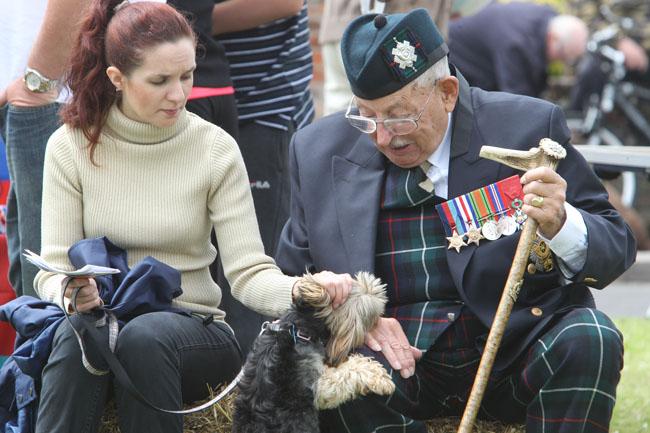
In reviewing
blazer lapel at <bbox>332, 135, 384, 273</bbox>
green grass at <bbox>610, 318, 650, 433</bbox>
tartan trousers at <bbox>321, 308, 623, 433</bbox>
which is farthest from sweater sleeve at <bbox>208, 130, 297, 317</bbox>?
green grass at <bbox>610, 318, 650, 433</bbox>

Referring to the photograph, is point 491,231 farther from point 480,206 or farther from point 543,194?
point 543,194

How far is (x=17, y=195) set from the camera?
4793 millimetres

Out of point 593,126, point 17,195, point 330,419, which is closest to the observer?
point 330,419

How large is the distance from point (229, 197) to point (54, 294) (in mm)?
673

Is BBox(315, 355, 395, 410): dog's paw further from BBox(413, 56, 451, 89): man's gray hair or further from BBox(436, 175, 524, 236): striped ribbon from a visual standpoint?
BBox(413, 56, 451, 89): man's gray hair

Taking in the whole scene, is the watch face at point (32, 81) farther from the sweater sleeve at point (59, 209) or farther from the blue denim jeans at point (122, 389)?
the blue denim jeans at point (122, 389)

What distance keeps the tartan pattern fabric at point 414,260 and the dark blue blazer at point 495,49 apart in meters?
5.89

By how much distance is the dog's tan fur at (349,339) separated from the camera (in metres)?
3.63

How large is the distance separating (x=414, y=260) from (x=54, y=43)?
1.62 metres

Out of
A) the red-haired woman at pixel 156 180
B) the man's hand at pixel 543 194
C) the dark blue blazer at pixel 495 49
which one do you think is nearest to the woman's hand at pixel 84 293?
the red-haired woman at pixel 156 180

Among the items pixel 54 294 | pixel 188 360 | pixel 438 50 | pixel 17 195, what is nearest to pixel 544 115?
pixel 438 50

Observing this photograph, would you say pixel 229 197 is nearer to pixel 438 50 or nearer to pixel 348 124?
pixel 348 124

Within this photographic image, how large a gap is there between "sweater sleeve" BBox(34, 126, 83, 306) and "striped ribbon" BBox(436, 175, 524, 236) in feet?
4.14

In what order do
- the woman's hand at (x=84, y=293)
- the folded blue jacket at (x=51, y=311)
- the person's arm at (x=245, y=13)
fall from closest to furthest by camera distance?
the woman's hand at (x=84, y=293) < the folded blue jacket at (x=51, y=311) < the person's arm at (x=245, y=13)
